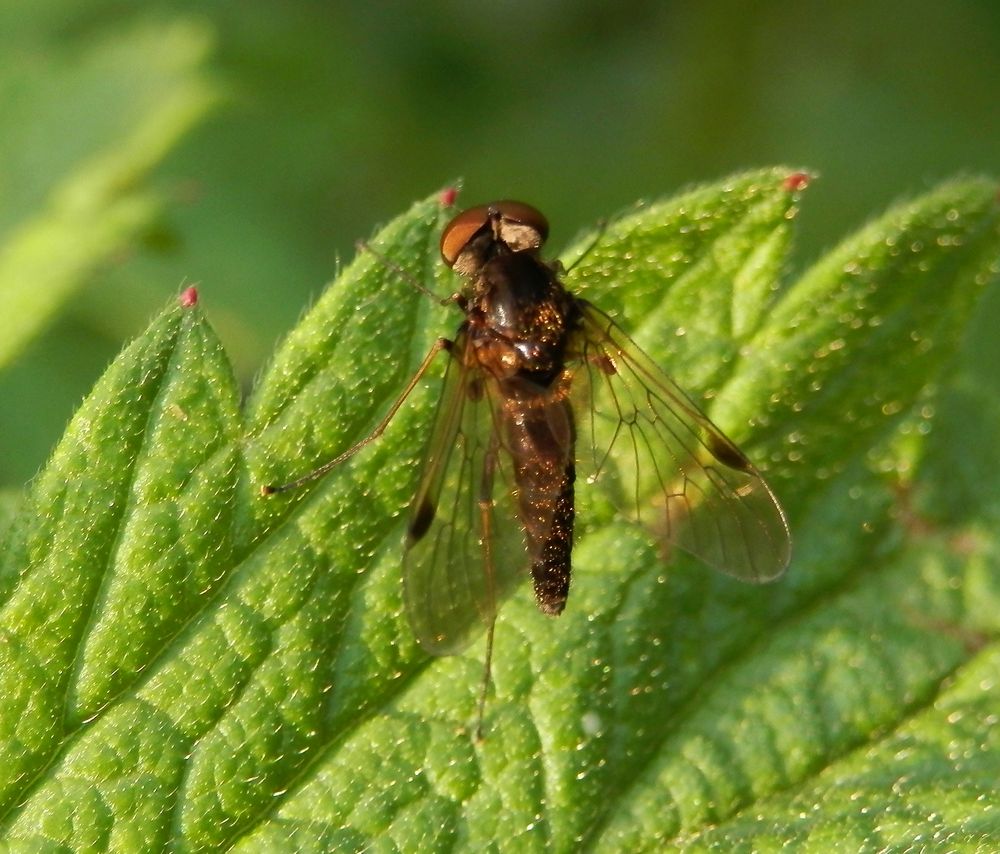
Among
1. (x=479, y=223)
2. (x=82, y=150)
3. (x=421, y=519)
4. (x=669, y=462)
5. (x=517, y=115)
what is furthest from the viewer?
(x=517, y=115)

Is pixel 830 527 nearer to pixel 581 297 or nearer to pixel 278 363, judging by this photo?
pixel 581 297

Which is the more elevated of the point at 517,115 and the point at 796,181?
the point at 517,115

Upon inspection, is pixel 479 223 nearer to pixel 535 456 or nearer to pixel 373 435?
pixel 535 456

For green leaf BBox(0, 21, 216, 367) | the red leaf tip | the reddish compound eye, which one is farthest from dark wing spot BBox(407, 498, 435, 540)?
green leaf BBox(0, 21, 216, 367)

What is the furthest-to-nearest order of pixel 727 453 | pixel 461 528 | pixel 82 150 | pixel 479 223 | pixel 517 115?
pixel 517 115 → pixel 82 150 → pixel 479 223 → pixel 727 453 → pixel 461 528

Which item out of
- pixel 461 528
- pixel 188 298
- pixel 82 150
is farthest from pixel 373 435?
pixel 82 150

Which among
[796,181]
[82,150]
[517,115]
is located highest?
[517,115]

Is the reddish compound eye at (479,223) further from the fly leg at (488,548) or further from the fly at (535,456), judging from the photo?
the fly leg at (488,548)

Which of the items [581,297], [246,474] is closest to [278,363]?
[246,474]

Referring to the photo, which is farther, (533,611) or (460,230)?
(460,230)
